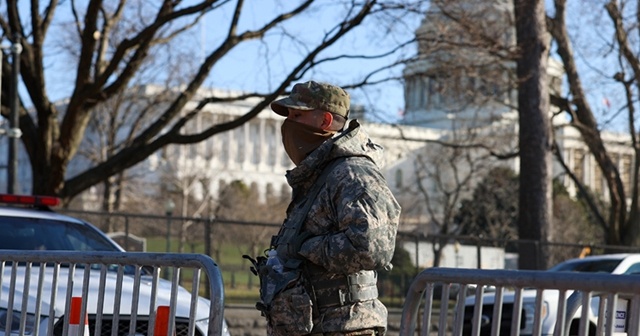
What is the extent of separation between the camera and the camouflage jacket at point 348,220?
15.1 ft

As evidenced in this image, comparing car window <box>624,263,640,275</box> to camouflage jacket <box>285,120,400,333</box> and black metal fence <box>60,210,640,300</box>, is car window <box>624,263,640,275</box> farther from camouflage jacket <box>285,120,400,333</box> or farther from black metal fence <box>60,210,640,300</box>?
camouflage jacket <box>285,120,400,333</box>

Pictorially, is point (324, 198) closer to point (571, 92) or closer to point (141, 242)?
point (141, 242)

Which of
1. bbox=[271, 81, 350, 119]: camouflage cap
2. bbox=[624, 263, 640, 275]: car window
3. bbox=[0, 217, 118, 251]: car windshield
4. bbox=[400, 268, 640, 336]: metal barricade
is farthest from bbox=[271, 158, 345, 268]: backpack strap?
bbox=[624, 263, 640, 275]: car window

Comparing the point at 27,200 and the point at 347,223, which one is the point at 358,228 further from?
the point at 27,200

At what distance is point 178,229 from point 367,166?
13.6 metres

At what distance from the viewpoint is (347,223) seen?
461cm

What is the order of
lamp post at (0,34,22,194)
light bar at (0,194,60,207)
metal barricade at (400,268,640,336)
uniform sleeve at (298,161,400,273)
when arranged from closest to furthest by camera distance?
metal barricade at (400,268,640,336)
uniform sleeve at (298,161,400,273)
light bar at (0,194,60,207)
lamp post at (0,34,22,194)

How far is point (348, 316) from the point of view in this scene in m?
4.72

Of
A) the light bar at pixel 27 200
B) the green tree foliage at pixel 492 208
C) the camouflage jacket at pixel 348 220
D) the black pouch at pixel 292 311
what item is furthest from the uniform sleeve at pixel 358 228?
the green tree foliage at pixel 492 208

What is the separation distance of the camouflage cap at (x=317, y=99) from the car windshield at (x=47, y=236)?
465 centimetres

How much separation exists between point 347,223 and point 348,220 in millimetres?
18

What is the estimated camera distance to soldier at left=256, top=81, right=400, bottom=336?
462 cm

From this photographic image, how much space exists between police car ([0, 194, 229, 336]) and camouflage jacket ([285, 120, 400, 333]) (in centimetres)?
250

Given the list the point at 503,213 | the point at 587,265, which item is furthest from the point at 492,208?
the point at 587,265
